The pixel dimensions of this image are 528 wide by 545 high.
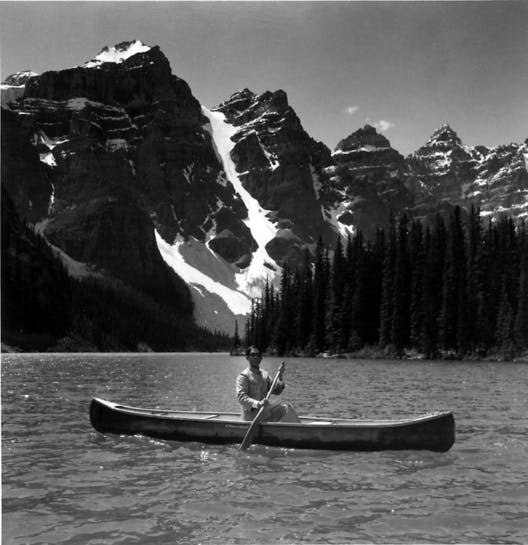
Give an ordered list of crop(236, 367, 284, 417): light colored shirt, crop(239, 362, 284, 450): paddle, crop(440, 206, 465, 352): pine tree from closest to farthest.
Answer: crop(239, 362, 284, 450): paddle → crop(236, 367, 284, 417): light colored shirt → crop(440, 206, 465, 352): pine tree

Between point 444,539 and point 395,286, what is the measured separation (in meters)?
87.1

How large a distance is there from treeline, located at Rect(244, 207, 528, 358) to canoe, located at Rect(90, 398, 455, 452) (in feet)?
206

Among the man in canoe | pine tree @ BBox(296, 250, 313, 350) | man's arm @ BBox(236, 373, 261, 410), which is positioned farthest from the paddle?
pine tree @ BBox(296, 250, 313, 350)

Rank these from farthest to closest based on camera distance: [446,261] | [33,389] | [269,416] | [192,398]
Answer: [446,261], [33,389], [192,398], [269,416]

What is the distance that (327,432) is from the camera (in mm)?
16984

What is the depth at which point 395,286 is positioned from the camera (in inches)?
3762

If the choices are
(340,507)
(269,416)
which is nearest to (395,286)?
(269,416)

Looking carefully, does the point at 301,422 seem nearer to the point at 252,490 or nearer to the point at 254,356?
the point at 254,356

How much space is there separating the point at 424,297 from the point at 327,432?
75241 millimetres

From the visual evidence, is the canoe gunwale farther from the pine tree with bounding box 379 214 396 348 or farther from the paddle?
the pine tree with bounding box 379 214 396 348

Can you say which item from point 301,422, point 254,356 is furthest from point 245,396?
point 301,422

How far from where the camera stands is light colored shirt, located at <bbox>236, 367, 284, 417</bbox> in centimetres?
1759

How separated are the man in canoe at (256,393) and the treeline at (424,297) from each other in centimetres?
6306

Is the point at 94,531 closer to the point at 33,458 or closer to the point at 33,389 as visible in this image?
the point at 33,458
